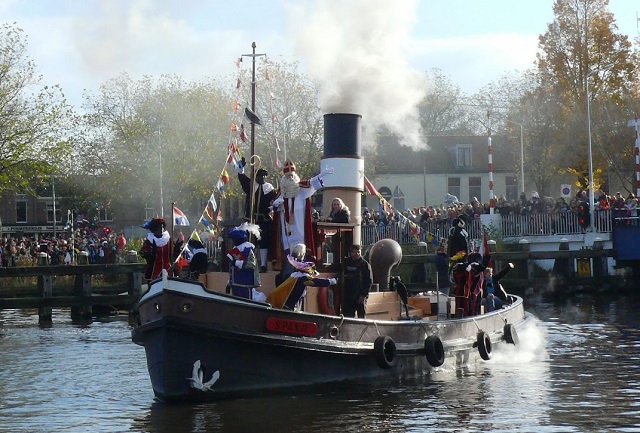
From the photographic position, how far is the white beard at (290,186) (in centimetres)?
1769

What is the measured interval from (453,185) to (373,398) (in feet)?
185

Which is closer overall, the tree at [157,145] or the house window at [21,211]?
the tree at [157,145]

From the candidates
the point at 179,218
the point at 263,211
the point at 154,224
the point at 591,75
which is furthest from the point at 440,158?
the point at 179,218

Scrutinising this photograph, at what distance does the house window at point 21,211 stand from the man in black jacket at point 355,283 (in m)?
77.6

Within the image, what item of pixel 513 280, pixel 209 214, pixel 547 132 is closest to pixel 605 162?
pixel 547 132

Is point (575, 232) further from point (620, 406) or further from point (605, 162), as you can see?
point (620, 406)

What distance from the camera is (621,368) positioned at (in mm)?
20656

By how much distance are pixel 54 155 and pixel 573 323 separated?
25413mm

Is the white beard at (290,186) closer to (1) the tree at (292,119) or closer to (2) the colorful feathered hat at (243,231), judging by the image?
(2) the colorful feathered hat at (243,231)

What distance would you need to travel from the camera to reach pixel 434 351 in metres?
19.1

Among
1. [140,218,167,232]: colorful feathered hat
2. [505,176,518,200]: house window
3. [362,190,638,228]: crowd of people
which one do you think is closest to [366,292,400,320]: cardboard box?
[140,218,167,232]: colorful feathered hat

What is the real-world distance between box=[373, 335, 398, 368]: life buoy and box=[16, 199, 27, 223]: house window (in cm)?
7807

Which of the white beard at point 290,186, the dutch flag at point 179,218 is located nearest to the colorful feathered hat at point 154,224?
the dutch flag at point 179,218

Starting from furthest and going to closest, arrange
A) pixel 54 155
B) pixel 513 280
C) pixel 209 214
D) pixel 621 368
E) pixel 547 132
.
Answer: pixel 547 132 < pixel 54 155 < pixel 513 280 < pixel 621 368 < pixel 209 214
